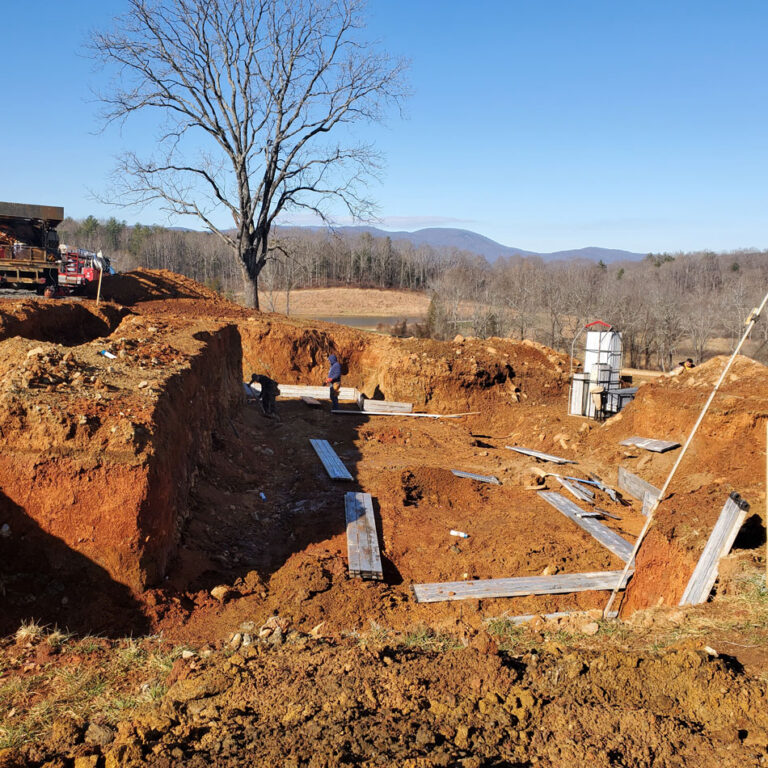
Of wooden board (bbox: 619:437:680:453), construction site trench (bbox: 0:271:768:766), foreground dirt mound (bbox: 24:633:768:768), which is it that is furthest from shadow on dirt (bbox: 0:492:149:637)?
wooden board (bbox: 619:437:680:453)

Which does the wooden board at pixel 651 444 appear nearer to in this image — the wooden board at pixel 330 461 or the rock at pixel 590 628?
the wooden board at pixel 330 461

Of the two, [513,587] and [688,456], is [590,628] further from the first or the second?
[688,456]

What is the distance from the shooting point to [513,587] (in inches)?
257

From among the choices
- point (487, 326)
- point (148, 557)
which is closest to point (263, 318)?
point (148, 557)

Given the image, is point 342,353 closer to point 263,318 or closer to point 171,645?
point 263,318

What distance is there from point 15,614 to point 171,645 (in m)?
1.34

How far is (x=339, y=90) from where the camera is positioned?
2522cm

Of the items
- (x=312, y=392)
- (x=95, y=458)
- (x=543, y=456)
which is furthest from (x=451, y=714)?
(x=312, y=392)

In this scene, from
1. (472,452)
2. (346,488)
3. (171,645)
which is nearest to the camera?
(171,645)

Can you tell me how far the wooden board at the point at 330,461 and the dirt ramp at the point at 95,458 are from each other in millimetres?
3517

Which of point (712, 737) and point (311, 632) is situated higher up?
point (712, 737)

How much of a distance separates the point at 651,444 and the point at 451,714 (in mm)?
9709

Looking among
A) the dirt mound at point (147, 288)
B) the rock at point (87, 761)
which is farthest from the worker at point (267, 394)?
the rock at point (87, 761)

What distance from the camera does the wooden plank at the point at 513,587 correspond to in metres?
6.34
